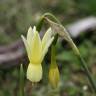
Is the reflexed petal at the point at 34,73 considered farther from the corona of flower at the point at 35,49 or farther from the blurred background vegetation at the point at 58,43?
the blurred background vegetation at the point at 58,43

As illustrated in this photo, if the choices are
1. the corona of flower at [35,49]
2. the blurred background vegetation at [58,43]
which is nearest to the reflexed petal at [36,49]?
the corona of flower at [35,49]

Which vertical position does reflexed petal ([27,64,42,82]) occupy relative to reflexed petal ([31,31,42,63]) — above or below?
below

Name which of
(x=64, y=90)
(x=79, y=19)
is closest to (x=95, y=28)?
(x=79, y=19)

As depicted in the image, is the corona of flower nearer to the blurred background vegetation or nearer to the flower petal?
the flower petal

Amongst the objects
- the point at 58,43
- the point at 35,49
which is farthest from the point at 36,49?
the point at 58,43

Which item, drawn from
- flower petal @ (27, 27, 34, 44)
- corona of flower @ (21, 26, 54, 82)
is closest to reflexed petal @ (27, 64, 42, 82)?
corona of flower @ (21, 26, 54, 82)

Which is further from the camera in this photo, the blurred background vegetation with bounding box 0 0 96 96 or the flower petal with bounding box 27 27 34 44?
the blurred background vegetation with bounding box 0 0 96 96
